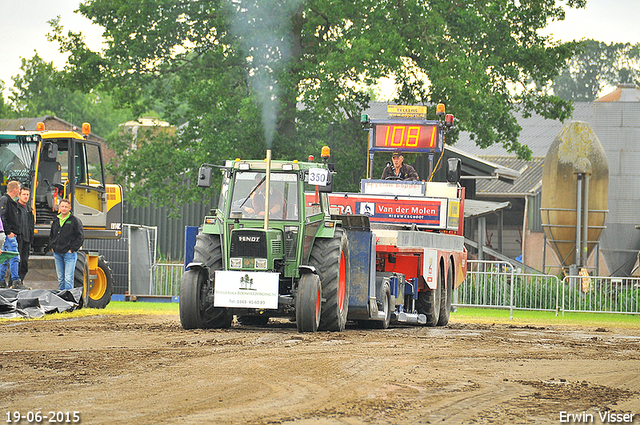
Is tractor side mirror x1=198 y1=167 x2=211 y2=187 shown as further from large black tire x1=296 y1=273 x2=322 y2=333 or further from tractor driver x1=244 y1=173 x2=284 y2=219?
large black tire x1=296 y1=273 x2=322 y2=333

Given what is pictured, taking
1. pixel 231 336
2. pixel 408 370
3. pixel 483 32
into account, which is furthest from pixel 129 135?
pixel 408 370

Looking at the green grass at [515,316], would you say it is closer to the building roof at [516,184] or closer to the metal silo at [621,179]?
the metal silo at [621,179]

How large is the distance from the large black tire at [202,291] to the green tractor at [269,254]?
0.01m

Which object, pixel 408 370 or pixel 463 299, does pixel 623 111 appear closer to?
pixel 463 299

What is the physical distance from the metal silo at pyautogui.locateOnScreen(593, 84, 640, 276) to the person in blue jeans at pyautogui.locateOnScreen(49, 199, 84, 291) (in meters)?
18.4

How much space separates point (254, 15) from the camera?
2644 cm

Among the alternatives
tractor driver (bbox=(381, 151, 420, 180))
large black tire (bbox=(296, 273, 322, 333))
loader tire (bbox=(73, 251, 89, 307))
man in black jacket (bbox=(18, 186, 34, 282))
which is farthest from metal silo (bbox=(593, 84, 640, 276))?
man in black jacket (bbox=(18, 186, 34, 282))

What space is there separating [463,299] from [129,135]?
43.1 ft

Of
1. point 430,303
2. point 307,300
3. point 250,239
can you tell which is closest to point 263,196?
point 250,239

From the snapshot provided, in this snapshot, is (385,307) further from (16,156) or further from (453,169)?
(16,156)

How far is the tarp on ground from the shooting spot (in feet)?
48.6

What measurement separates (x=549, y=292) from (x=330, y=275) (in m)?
10.5

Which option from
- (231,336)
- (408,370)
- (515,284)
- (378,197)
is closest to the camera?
(408,370)

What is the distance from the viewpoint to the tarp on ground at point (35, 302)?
14805 millimetres
